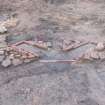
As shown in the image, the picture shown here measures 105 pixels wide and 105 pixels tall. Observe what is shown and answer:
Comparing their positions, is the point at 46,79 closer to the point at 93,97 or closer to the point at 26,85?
the point at 26,85

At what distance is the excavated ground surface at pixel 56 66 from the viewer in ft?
18.8

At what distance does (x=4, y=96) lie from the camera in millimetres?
5859

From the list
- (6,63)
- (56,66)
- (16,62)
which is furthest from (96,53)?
(6,63)

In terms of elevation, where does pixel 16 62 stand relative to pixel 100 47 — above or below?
below

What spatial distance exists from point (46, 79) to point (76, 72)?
27.3 inches

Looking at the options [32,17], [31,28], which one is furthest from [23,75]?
[32,17]

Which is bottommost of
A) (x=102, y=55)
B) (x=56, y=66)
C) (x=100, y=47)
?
(x=56, y=66)

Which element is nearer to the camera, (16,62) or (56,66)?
(56,66)

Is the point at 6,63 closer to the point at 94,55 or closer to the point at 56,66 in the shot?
the point at 56,66

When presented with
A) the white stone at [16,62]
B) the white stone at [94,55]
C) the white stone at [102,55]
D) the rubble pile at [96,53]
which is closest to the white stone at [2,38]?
the white stone at [16,62]

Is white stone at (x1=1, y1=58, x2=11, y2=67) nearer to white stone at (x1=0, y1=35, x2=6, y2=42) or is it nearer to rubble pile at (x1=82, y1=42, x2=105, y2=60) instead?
white stone at (x1=0, y1=35, x2=6, y2=42)

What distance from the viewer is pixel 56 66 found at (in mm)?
6594

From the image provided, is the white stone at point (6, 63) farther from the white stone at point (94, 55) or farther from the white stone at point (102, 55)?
the white stone at point (102, 55)

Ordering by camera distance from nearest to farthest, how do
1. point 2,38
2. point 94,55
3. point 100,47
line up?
point 94,55, point 100,47, point 2,38
